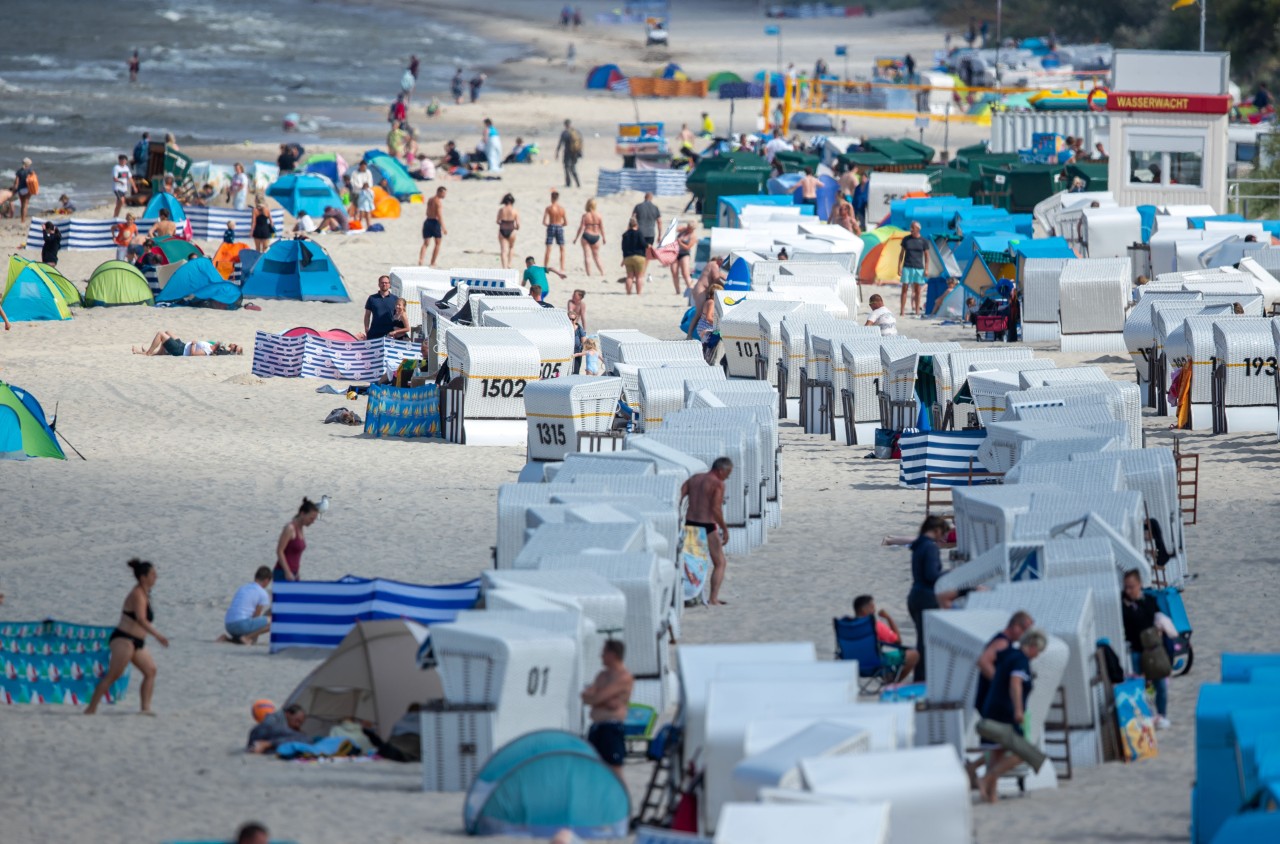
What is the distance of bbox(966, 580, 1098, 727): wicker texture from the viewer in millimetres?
9117

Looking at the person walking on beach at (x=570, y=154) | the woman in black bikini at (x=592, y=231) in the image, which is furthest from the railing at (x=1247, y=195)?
the person walking on beach at (x=570, y=154)

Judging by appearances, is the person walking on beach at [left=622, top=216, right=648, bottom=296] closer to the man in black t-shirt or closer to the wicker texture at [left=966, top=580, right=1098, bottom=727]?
the man in black t-shirt

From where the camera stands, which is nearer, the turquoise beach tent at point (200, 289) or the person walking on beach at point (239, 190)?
the turquoise beach tent at point (200, 289)

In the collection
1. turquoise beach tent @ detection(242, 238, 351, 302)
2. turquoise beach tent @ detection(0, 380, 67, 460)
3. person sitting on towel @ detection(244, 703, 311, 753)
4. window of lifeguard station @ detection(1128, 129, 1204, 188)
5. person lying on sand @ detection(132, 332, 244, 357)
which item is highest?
window of lifeguard station @ detection(1128, 129, 1204, 188)

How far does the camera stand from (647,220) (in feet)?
89.2

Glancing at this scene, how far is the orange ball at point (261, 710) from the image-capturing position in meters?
9.94

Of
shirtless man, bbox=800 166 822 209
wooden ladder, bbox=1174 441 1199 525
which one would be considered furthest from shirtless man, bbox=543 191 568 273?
wooden ladder, bbox=1174 441 1199 525

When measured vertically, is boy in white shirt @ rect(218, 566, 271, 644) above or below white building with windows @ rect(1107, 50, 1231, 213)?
below

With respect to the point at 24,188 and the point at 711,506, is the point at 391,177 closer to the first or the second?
the point at 24,188

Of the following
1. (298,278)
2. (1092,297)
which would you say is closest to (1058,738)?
(1092,297)

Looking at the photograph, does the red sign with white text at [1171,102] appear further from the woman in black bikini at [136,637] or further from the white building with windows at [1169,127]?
the woman in black bikini at [136,637]

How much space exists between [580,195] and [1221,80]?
1312 centimetres

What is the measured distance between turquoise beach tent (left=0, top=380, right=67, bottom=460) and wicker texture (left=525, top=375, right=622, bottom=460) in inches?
175

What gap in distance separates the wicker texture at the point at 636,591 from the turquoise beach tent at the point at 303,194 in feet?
76.0
